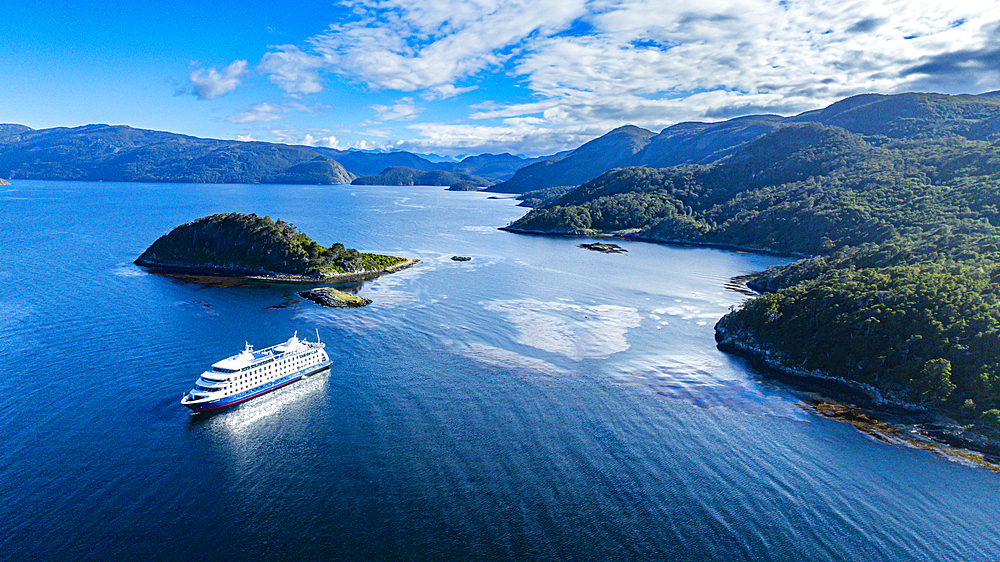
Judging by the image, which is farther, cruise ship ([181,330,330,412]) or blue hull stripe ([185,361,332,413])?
cruise ship ([181,330,330,412])

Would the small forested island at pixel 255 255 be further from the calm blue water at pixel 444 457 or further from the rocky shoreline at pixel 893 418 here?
the rocky shoreline at pixel 893 418

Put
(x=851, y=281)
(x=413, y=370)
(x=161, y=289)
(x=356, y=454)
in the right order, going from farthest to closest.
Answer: (x=161, y=289) < (x=851, y=281) < (x=413, y=370) < (x=356, y=454)

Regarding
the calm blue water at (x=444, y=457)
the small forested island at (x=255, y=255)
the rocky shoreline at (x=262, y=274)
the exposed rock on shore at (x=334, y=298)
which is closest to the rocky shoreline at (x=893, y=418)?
the calm blue water at (x=444, y=457)

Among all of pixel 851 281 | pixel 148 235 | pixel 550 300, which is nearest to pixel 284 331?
pixel 550 300

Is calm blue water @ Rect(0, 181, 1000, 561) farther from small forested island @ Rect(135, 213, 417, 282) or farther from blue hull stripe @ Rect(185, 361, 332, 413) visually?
small forested island @ Rect(135, 213, 417, 282)

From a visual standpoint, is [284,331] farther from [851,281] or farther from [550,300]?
[851,281]

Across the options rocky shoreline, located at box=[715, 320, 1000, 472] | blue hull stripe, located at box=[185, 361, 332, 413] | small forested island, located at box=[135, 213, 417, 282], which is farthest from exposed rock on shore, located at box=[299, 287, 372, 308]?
rocky shoreline, located at box=[715, 320, 1000, 472]
